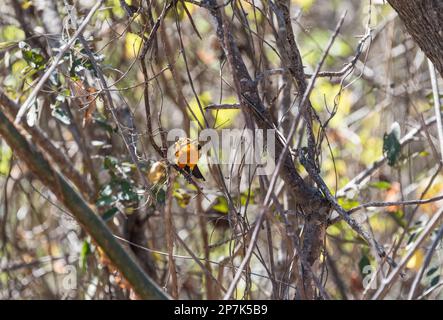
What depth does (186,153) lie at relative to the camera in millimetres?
1709

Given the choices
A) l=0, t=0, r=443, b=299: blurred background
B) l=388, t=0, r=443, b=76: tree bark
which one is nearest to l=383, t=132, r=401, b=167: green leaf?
l=0, t=0, r=443, b=299: blurred background

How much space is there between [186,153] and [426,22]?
2.14ft

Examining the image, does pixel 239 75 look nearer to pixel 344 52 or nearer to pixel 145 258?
pixel 145 258

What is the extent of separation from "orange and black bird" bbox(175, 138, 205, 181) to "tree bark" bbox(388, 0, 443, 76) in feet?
1.95

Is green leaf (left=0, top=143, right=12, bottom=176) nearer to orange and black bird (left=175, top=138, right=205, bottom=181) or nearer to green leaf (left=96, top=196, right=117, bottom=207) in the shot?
green leaf (left=96, top=196, right=117, bottom=207)

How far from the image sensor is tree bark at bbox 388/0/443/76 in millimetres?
1481

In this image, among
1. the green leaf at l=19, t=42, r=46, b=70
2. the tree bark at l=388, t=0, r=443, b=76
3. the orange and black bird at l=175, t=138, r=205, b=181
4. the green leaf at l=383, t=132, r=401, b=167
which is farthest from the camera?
the green leaf at l=383, t=132, r=401, b=167

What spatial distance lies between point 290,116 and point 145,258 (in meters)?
0.77

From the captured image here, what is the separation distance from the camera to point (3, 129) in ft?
3.41

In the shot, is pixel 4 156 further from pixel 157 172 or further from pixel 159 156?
pixel 157 172

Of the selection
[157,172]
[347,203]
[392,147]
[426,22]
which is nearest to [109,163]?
[157,172]
